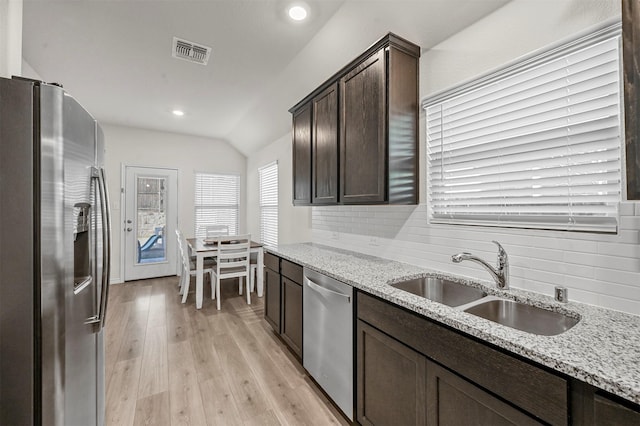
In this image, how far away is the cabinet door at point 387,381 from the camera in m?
1.24

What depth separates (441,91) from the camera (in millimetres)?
1848

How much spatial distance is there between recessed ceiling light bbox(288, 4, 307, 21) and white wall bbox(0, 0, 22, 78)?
60.4 inches

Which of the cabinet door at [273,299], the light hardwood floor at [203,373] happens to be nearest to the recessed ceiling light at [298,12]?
the cabinet door at [273,299]

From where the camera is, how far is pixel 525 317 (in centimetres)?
134

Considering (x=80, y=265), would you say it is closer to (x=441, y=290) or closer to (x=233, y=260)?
(x=441, y=290)

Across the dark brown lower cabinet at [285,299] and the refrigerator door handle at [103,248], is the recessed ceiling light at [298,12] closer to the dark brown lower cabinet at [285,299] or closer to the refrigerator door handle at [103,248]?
the refrigerator door handle at [103,248]

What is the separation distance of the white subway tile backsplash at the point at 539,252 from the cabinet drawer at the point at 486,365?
26.6 inches

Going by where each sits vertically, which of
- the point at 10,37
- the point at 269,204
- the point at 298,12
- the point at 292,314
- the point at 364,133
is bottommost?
the point at 292,314

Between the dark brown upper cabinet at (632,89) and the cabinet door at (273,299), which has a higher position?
the dark brown upper cabinet at (632,89)

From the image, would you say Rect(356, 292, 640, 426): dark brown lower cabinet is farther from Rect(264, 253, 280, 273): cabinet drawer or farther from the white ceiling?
the white ceiling

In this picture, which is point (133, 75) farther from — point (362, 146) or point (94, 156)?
point (362, 146)

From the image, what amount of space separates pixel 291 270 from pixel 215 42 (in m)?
2.16

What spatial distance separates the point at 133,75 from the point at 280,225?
8.84 ft

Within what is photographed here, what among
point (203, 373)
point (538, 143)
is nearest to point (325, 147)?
point (538, 143)
